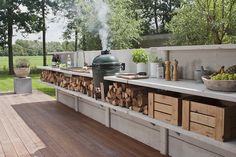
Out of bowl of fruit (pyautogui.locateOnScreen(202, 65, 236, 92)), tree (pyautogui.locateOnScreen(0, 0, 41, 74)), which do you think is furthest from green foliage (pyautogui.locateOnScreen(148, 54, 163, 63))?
tree (pyautogui.locateOnScreen(0, 0, 41, 74))

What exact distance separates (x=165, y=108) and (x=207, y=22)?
721 cm

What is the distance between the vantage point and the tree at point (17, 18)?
15348 millimetres

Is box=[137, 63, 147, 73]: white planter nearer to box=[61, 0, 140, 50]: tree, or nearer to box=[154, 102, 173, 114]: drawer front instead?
box=[154, 102, 173, 114]: drawer front

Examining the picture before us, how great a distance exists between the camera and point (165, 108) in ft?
9.29

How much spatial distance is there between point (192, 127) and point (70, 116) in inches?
134

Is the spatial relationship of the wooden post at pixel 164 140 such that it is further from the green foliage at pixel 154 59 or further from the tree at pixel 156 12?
the tree at pixel 156 12

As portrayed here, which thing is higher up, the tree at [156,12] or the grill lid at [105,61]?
the tree at [156,12]

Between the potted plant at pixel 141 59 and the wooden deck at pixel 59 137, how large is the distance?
95cm

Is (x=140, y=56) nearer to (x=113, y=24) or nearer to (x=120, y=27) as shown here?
(x=113, y=24)

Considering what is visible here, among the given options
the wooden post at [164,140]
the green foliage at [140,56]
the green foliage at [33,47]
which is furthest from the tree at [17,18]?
the wooden post at [164,140]

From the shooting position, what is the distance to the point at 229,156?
268 centimetres

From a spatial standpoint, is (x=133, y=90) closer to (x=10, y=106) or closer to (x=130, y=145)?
(x=130, y=145)

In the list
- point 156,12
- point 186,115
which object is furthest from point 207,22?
point 156,12

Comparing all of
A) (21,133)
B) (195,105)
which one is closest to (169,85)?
(195,105)
